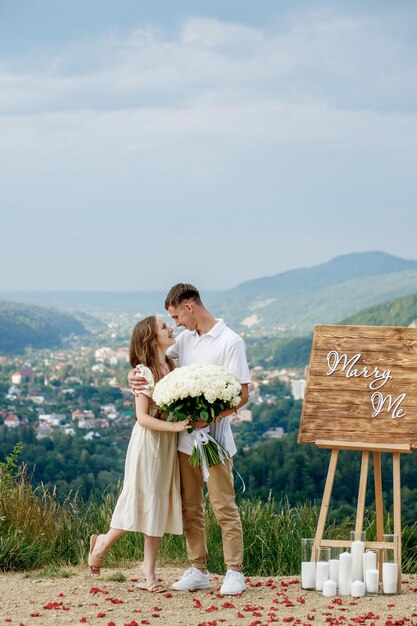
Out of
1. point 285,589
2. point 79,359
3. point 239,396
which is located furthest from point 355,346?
point 79,359

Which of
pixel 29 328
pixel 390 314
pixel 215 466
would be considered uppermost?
pixel 390 314

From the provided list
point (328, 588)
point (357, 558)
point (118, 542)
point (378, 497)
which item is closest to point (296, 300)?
point (118, 542)

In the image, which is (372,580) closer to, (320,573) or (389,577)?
(389,577)

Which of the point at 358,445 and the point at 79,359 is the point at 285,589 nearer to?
the point at 358,445

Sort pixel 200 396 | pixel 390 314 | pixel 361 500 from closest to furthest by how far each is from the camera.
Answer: pixel 200 396
pixel 361 500
pixel 390 314

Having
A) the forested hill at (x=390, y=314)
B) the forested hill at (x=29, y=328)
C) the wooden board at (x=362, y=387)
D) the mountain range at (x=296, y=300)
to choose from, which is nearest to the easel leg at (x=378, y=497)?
the wooden board at (x=362, y=387)

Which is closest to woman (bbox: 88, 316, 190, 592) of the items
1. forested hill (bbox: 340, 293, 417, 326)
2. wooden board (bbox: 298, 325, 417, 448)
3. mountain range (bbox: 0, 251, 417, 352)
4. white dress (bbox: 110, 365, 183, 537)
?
white dress (bbox: 110, 365, 183, 537)

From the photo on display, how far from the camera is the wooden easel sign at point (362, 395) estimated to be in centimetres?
612

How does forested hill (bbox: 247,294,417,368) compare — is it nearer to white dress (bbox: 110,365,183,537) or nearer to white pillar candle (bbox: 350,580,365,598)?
white pillar candle (bbox: 350,580,365,598)

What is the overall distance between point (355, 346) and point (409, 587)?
1.59m

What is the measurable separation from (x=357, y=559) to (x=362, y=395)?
1.02 metres

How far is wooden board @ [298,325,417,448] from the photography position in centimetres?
614

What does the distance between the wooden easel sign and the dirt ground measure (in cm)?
45

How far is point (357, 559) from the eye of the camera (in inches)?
235
